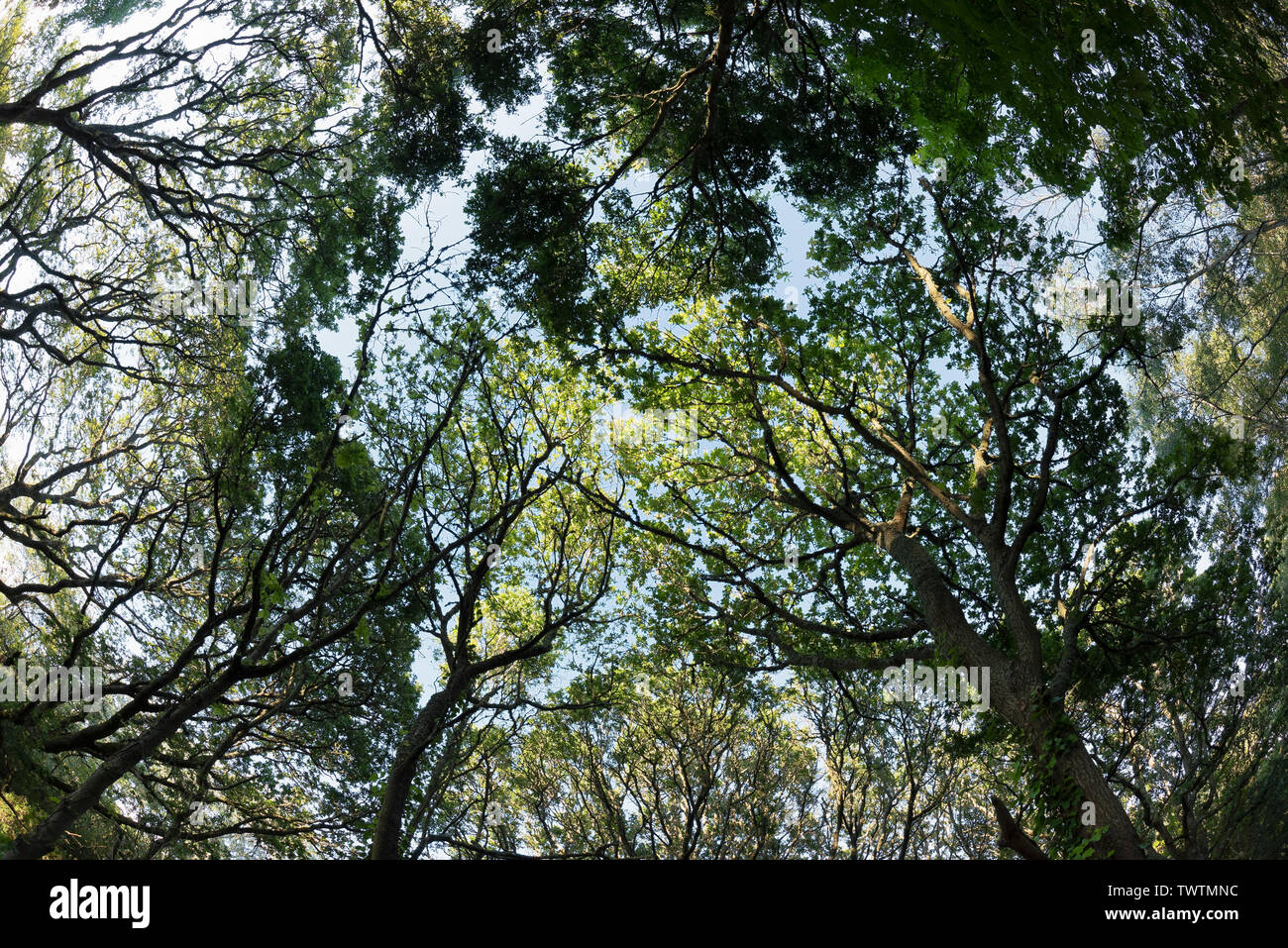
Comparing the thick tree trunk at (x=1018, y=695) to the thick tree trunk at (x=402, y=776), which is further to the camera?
the thick tree trunk at (x=1018, y=695)

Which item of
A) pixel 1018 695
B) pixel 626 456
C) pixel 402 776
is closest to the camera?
pixel 402 776

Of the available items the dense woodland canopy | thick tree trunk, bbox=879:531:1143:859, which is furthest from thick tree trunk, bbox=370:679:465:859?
thick tree trunk, bbox=879:531:1143:859

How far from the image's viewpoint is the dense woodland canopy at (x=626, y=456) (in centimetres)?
749

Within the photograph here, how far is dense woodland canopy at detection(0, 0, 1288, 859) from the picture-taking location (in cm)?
749

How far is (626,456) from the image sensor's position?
39.1ft

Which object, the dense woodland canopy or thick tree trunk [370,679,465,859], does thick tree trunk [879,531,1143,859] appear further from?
thick tree trunk [370,679,465,859]

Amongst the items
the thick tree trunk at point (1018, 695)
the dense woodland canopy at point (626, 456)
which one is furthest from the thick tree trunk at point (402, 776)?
the thick tree trunk at point (1018, 695)

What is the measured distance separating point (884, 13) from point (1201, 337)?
12.4 meters

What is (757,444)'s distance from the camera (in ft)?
39.7

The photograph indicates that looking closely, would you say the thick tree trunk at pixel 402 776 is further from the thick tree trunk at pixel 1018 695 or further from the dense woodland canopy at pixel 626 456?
the thick tree trunk at pixel 1018 695

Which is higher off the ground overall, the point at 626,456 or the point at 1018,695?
the point at 626,456
